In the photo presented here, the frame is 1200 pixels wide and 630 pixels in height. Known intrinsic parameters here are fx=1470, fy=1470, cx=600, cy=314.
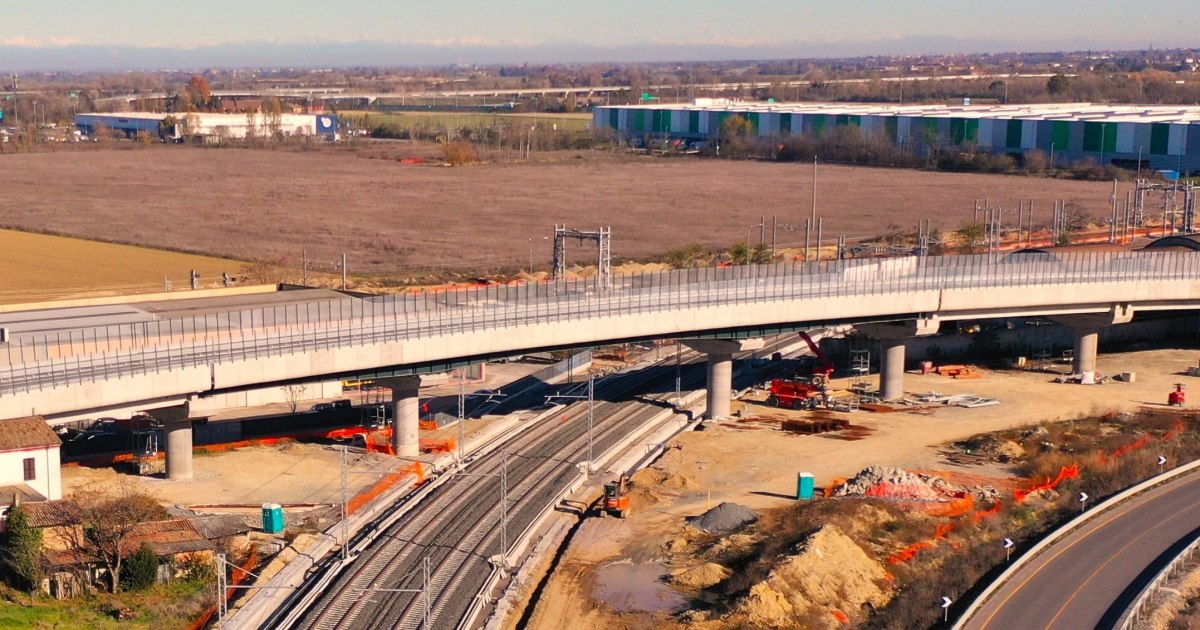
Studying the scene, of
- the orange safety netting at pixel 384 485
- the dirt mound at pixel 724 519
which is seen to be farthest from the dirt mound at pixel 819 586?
the orange safety netting at pixel 384 485

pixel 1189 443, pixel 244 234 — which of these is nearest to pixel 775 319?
pixel 1189 443

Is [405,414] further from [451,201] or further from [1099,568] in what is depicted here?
[451,201]

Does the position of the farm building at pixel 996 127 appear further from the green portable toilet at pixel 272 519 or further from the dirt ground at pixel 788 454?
the green portable toilet at pixel 272 519

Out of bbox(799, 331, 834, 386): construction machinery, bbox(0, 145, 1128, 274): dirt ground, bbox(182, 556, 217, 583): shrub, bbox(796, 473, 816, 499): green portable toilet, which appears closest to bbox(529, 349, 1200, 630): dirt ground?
bbox(796, 473, 816, 499): green portable toilet

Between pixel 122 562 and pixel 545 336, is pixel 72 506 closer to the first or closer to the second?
pixel 122 562

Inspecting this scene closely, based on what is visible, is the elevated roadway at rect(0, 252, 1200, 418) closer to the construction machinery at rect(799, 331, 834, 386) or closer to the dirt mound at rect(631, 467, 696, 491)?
the construction machinery at rect(799, 331, 834, 386)

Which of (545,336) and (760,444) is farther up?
(545,336)
